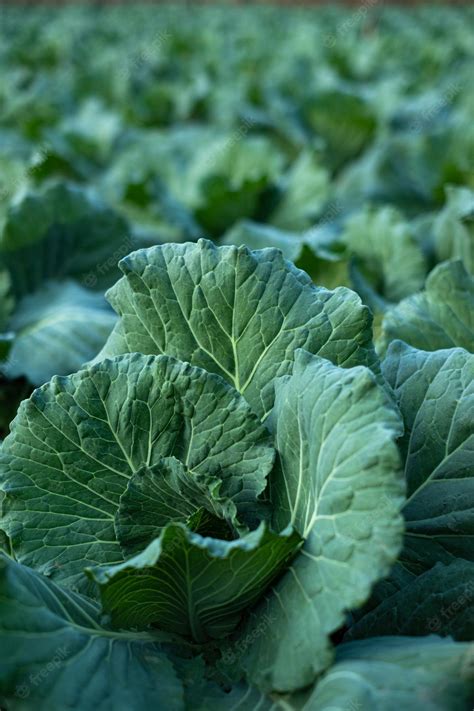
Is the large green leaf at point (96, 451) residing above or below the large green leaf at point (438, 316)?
below

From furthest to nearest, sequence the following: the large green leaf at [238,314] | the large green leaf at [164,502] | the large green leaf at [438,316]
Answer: the large green leaf at [438,316] < the large green leaf at [238,314] < the large green leaf at [164,502]

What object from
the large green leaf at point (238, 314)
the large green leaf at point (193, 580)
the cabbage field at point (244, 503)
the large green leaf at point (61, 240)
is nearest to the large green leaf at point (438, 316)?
the cabbage field at point (244, 503)

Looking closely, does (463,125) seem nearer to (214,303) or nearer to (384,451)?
(214,303)

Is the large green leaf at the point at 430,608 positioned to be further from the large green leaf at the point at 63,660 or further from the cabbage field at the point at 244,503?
the large green leaf at the point at 63,660

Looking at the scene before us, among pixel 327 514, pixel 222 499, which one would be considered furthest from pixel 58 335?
pixel 327 514

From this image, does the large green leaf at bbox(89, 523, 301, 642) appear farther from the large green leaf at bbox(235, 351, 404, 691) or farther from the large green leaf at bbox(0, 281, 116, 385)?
the large green leaf at bbox(0, 281, 116, 385)

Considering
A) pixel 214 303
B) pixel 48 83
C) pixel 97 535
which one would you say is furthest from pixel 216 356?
pixel 48 83

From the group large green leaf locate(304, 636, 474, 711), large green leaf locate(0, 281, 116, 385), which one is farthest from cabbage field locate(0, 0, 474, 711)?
large green leaf locate(0, 281, 116, 385)
